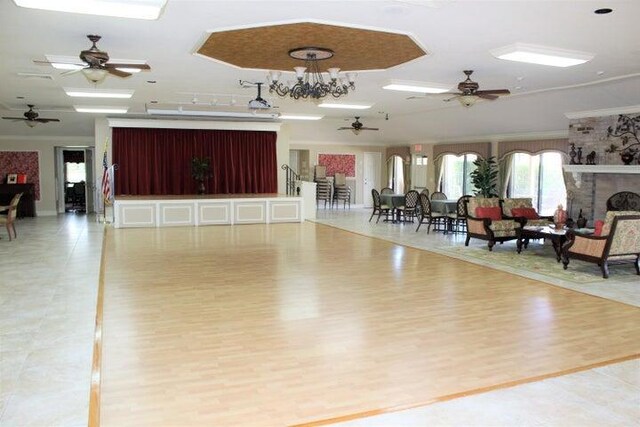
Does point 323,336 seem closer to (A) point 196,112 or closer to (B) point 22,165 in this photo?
(A) point 196,112

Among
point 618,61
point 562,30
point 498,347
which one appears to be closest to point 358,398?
point 498,347

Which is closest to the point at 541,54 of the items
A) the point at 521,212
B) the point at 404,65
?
the point at 404,65

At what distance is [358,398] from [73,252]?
6.94m

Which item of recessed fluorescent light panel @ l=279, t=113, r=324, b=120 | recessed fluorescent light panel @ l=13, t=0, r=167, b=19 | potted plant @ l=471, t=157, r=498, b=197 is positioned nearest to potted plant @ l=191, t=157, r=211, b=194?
recessed fluorescent light panel @ l=279, t=113, r=324, b=120

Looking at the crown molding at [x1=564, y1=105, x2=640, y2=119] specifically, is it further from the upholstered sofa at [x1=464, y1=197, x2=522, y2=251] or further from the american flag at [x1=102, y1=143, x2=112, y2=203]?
the american flag at [x1=102, y1=143, x2=112, y2=203]

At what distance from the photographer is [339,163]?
18.4 m

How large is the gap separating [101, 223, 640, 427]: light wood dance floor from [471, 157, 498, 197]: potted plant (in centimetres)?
559

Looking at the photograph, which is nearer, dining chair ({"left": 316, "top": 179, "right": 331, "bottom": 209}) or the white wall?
the white wall

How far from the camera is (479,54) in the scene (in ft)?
21.0

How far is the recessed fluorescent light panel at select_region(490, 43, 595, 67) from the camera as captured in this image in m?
5.79

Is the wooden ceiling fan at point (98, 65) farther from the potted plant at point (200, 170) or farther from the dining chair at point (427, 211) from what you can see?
the potted plant at point (200, 170)

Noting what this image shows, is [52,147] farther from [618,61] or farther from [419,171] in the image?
[618,61]

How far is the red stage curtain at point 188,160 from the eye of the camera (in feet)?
45.2

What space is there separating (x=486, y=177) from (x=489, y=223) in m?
3.90
